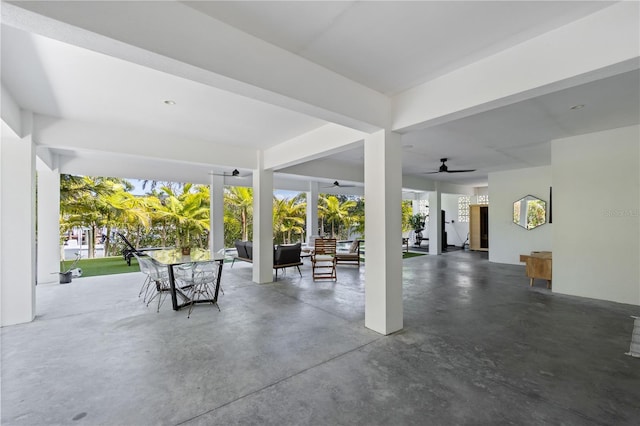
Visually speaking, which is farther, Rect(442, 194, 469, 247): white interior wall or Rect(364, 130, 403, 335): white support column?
Rect(442, 194, 469, 247): white interior wall

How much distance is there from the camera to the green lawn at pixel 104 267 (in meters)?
7.90

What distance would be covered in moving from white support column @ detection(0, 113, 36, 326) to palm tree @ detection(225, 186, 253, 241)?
23.2 feet

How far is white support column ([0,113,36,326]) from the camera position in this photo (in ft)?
13.0

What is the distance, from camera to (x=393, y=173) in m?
3.75

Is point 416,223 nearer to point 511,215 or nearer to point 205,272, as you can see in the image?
point 511,215

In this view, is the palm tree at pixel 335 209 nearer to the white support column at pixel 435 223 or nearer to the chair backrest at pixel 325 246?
the white support column at pixel 435 223

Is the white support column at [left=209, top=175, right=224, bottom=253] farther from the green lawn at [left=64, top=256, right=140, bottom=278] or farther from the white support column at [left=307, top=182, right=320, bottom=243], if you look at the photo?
the white support column at [left=307, top=182, right=320, bottom=243]

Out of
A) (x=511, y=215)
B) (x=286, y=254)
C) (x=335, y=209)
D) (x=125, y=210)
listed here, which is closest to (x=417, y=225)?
(x=335, y=209)

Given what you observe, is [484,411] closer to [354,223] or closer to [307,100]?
[307,100]

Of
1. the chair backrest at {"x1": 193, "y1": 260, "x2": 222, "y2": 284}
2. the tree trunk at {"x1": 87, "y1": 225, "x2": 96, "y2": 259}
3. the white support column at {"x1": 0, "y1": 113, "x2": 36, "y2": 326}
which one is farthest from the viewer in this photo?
the tree trunk at {"x1": 87, "y1": 225, "x2": 96, "y2": 259}

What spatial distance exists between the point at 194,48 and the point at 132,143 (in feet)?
12.2

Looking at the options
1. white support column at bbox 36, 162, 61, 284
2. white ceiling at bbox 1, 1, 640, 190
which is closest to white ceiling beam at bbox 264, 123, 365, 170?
white ceiling at bbox 1, 1, 640, 190

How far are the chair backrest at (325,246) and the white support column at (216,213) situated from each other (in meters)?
3.26

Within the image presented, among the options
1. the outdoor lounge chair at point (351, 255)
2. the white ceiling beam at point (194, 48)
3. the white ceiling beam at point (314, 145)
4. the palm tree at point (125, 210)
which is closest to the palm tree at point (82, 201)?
the palm tree at point (125, 210)
